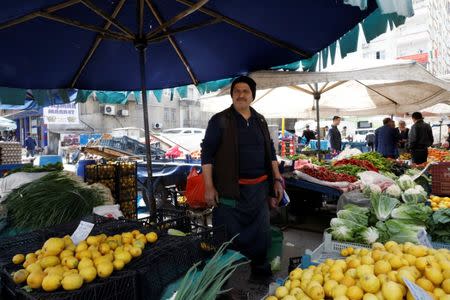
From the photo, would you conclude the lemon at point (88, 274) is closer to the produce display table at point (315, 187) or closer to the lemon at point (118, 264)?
the lemon at point (118, 264)

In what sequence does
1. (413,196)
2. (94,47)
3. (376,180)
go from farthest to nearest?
1. (376,180)
2. (94,47)
3. (413,196)

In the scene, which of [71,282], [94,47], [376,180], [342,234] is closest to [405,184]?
[376,180]

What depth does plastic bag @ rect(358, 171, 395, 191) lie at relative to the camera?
4297 millimetres

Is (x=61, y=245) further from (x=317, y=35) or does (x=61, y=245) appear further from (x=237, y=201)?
(x=317, y=35)

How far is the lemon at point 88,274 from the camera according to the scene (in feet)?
4.71

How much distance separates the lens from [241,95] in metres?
3.03

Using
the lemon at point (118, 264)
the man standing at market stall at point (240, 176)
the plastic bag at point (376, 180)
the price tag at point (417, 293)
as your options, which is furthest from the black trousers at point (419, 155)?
the lemon at point (118, 264)

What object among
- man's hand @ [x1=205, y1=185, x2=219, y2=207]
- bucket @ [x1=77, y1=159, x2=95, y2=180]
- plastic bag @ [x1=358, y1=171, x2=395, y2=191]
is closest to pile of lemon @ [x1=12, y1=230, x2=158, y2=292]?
man's hand @ [x1=205, y1=185, x2=219, y2=207]

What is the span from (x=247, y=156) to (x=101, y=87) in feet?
10.3

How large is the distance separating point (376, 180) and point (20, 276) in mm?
4435

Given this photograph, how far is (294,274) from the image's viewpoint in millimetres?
1542

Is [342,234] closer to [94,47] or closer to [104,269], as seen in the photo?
[104,269]

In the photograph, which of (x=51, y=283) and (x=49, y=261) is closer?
(x=51, y=283)

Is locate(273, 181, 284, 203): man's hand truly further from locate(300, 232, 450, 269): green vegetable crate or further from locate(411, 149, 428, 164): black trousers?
locate(411, 149, 428, 164): black trousers
